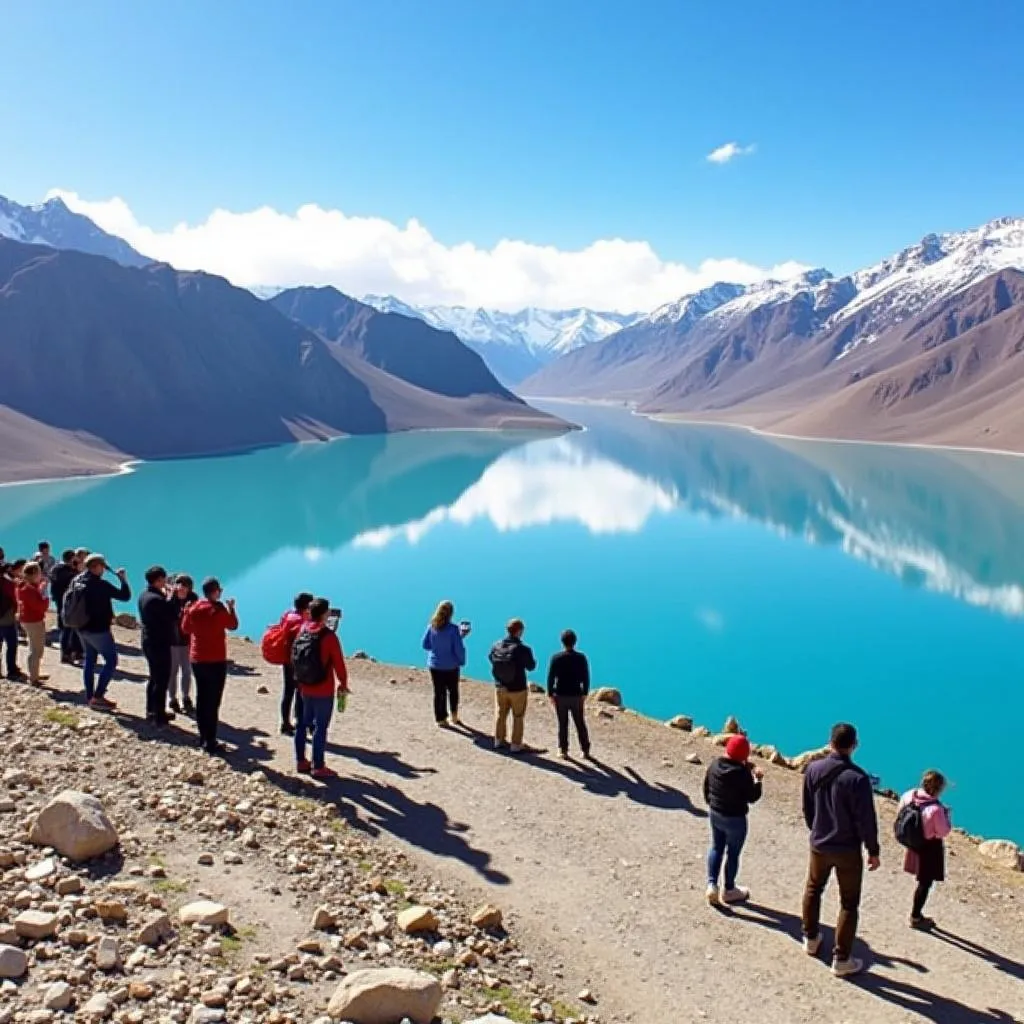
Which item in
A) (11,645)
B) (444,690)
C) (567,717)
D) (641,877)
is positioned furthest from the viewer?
(444,690)

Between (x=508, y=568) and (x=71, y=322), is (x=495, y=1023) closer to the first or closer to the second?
(x=508, y=568)

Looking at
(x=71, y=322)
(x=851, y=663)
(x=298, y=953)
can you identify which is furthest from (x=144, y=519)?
(x=71, y=322)

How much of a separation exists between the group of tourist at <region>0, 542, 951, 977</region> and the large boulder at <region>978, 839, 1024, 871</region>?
8.99 feet

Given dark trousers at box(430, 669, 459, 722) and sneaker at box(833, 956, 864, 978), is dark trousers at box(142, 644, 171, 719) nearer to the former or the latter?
dark trousers at box(430, 669, 459, 722)

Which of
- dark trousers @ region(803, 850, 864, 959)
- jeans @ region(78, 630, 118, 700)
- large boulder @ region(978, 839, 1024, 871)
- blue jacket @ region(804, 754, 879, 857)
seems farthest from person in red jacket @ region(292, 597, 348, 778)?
large boulder @ region(978, 839, 1024, 871)

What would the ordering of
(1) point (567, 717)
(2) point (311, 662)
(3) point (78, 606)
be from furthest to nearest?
(1) point (567, 717) < (3) point (78, 606) < (2) point (311, 662)

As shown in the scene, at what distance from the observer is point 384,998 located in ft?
18.5

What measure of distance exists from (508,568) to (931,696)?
24743mm

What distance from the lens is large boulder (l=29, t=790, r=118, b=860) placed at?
6.89m

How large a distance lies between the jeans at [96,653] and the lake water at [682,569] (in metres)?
6.12

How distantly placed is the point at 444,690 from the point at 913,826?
6865mm

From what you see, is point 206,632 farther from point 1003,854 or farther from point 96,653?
point 1003,854

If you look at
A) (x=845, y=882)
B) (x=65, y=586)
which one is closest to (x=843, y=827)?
(x=845, y=882)

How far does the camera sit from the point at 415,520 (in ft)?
229
